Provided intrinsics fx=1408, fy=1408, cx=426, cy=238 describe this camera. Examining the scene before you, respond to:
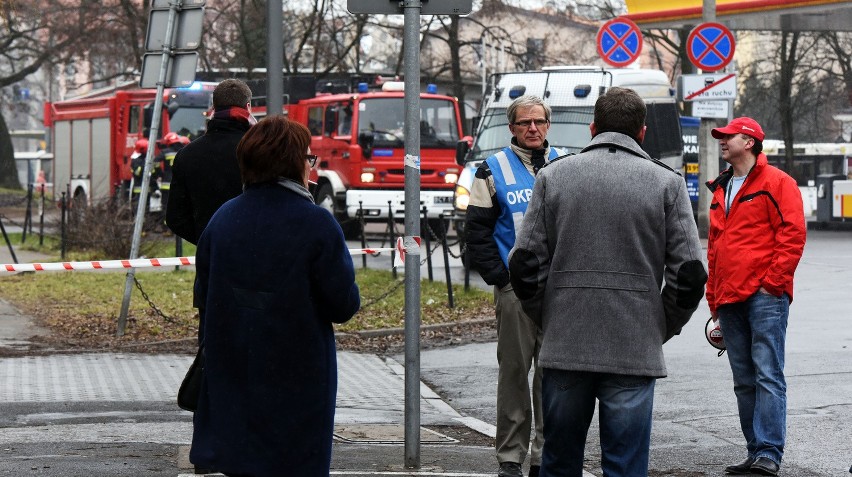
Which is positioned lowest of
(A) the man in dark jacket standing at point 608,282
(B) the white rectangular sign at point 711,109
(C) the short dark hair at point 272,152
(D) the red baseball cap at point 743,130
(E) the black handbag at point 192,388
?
(E) the black handbag at point 192,388

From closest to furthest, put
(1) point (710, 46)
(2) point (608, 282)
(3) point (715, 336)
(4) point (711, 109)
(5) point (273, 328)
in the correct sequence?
(5) point (273, 328), (2) point (608, 282), (3) point (715, 336), (1) point (710, 46), (4) point (711, 109)

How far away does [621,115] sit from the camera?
5.06m

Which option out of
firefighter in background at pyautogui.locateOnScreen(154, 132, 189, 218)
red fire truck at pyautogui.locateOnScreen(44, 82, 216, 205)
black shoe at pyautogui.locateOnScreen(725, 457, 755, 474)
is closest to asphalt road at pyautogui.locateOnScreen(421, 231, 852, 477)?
black shoe at pyautogui.locateOnScreen(725, 457, 755, 474)

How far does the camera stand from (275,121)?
15.2 feet

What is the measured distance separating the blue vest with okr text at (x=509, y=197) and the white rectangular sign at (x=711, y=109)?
12.4m

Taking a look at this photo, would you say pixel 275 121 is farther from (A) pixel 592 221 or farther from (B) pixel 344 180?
(B) pixel 344 180

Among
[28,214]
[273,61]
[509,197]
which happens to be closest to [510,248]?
[509,197]

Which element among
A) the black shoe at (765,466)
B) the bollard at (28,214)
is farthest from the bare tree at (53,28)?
the black shoe at (765,466)

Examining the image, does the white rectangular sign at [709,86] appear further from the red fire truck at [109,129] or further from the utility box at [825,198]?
the red fire truck at [109,129]

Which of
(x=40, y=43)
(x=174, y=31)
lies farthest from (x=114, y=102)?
(x=174, y=31)

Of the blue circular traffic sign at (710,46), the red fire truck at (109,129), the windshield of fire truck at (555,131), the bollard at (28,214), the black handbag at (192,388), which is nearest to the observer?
the black handbag at (192,388)

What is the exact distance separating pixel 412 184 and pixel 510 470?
4.69 ft

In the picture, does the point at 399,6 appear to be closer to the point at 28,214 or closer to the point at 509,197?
the point at 509,197

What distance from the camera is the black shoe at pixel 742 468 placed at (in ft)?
22.7
